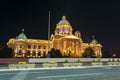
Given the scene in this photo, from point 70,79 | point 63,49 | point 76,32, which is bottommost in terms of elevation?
point 70,79

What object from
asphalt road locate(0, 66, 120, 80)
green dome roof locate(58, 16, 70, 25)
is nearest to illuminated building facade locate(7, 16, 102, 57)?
green dome roof locate(58, 16, 70, 25)

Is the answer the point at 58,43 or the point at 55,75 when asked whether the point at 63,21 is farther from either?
the point at 55,75

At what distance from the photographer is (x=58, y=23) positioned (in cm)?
11562

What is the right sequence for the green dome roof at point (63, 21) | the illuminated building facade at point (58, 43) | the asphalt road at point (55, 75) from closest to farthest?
the asphalt road at point (55, 75)
the illuminated building facade at point (58, 43)
the green dome roof at point (63, 21)

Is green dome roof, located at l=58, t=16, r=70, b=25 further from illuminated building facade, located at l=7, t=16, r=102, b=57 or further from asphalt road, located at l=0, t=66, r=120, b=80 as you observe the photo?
asphalt road, located at l=0, t=66, r=120, b=80

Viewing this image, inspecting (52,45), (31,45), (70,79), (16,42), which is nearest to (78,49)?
(52,45)

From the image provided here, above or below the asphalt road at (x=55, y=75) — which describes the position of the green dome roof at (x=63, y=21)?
above

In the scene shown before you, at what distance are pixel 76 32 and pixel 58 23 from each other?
1937 centimetres

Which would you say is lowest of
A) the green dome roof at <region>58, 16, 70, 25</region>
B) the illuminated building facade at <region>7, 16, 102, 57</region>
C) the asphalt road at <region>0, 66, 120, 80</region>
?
the asphalt road at <region>0, 66, 120, 80</region>

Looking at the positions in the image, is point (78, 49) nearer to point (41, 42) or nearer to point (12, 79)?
point (41, 42)

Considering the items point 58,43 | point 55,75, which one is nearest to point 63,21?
point 58,43

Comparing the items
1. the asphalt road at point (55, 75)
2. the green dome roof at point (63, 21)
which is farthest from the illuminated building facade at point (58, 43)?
the asphalt road at point (55, 75)

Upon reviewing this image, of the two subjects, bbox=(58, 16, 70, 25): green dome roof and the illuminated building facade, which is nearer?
the illuminated building facade

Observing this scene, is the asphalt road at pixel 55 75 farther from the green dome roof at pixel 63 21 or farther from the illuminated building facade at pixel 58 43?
the green dome roof at pixel 63 21
